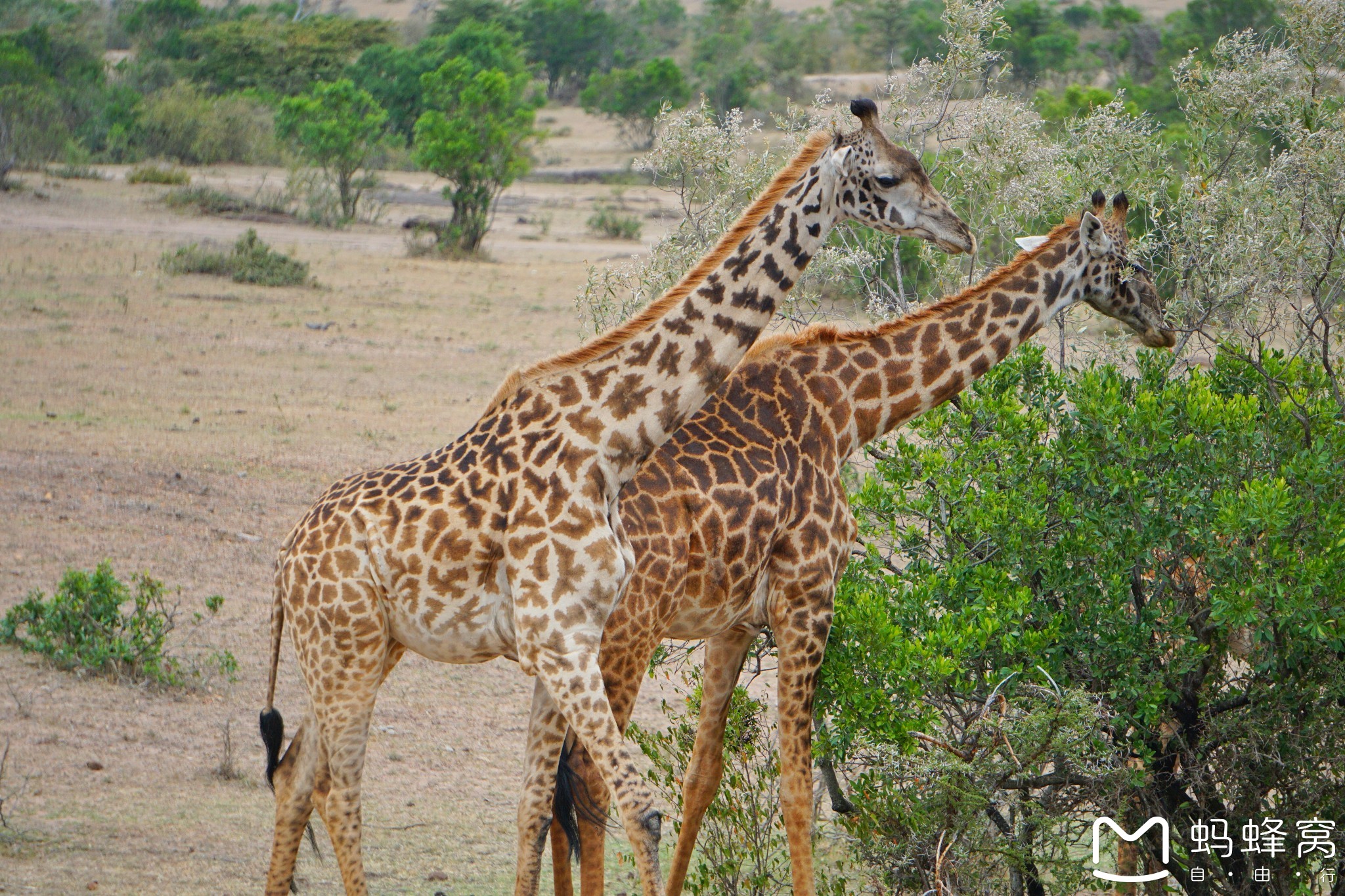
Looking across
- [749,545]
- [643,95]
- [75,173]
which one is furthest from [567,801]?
[643,95]

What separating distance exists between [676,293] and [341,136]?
72.1 ft

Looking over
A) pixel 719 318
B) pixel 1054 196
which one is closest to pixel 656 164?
Result: pixel 1054 196

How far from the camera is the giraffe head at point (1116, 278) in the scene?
5.29 meters

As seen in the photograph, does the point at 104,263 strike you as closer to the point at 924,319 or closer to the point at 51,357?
the point at 51,357

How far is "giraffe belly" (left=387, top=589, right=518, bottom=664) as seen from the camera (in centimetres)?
462

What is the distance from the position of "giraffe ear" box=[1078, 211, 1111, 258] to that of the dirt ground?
10.9 ft

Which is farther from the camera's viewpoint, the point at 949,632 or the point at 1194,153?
the point at 1194,153

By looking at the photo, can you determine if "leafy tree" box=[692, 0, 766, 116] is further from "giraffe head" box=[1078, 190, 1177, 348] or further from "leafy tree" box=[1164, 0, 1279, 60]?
"giraffe head" box=[1078, 190, 1177, 348]

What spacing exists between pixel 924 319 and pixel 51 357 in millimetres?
11561

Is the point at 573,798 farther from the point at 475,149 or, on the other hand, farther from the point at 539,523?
the point at 475,149

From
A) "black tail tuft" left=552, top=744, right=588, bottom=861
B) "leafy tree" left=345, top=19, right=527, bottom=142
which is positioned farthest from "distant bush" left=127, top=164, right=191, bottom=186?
"black tail tuft" left=552, top=744, right=588, bottom=861

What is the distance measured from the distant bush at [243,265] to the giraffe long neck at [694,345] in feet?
51.1

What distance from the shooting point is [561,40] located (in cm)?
4862

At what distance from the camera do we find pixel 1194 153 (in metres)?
7.55
